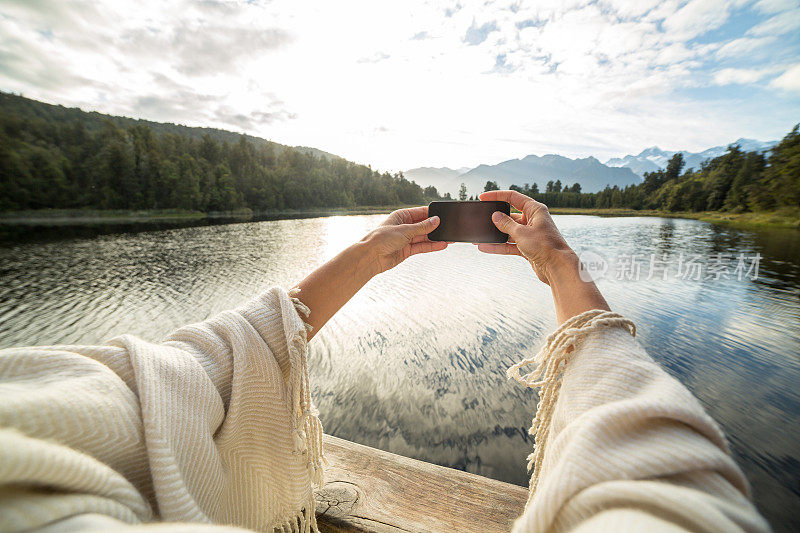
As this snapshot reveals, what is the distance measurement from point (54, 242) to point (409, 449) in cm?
2513

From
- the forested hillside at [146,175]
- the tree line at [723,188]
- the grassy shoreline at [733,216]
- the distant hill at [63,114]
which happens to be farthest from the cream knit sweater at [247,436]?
the distant hill at [63,114]

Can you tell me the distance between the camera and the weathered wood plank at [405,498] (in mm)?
1283

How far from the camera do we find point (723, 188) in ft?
96.4


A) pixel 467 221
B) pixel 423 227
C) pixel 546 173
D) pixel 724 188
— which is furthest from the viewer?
pixel 546 173

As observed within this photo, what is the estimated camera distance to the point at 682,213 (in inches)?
1221

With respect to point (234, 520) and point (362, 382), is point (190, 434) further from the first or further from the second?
point (362, 382)

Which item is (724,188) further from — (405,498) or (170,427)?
(170,427)

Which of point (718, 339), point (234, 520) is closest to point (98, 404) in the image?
point (234, 520)

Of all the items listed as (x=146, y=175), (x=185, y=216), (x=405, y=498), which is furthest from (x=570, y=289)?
(x=146, y=175)

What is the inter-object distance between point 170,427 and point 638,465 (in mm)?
813

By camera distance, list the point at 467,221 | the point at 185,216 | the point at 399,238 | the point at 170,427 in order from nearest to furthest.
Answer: the point at 170,427 → the point at 399,238 → the point at 467,221 → the point at 185,216

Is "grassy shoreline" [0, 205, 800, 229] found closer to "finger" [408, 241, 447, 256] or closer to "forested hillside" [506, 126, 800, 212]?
"forested hillside" [506, 126, 800, 212]

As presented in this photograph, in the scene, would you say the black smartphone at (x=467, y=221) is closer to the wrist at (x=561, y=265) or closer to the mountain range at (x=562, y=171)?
the wrist at (x=561, y=265)

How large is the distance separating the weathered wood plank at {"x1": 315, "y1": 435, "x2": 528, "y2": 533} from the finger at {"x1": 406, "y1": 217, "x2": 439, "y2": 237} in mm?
1241
